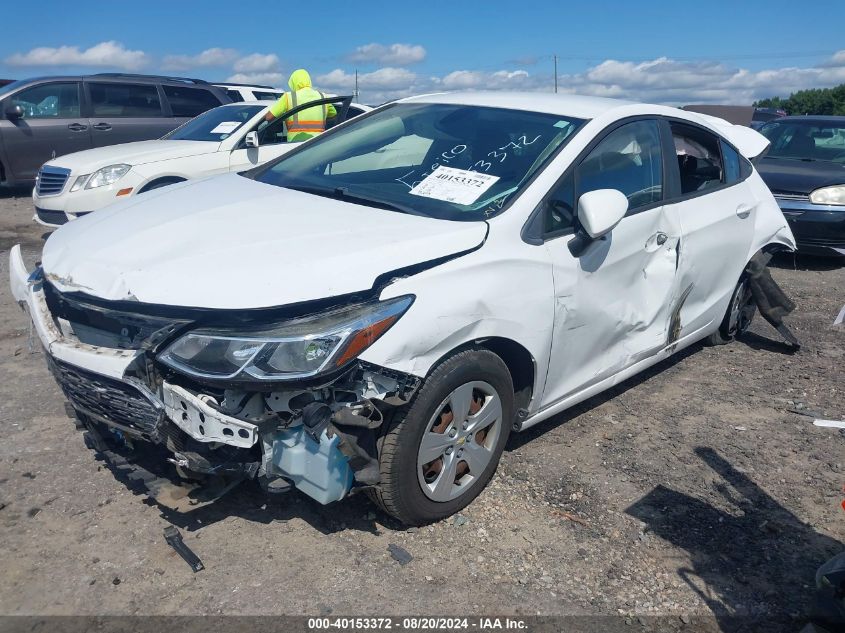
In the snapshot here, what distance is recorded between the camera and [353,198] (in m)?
3.48

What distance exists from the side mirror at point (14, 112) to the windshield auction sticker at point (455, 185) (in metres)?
9.59

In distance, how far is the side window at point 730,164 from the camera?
4855 millimetres

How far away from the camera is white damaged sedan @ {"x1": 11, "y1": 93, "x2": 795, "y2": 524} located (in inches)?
102

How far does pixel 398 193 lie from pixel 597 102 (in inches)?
52.8

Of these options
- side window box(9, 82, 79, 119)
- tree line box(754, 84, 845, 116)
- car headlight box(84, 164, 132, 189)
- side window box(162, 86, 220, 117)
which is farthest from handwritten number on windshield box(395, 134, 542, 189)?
tree line box(754, 84, 845, 116)

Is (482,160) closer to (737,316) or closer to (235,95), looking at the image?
(737,316)

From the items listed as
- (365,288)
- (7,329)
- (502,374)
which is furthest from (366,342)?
(7,329)

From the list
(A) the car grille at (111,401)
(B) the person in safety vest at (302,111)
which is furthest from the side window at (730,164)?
(B) the person in safety vest at (302,111)

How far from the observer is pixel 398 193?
138 inches

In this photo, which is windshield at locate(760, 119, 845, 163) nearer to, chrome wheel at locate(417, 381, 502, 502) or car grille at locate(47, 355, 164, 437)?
chrome wheel at locate(417, 381, 502, 502)

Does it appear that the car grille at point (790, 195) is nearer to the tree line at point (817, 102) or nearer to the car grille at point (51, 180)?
the car grille at point (51, 180)

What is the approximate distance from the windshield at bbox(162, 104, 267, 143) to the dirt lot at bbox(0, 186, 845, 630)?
4.42 meters

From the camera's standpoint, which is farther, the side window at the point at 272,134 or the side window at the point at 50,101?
the side window at the point at 50,101

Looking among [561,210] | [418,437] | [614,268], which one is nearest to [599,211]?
[561,210]
